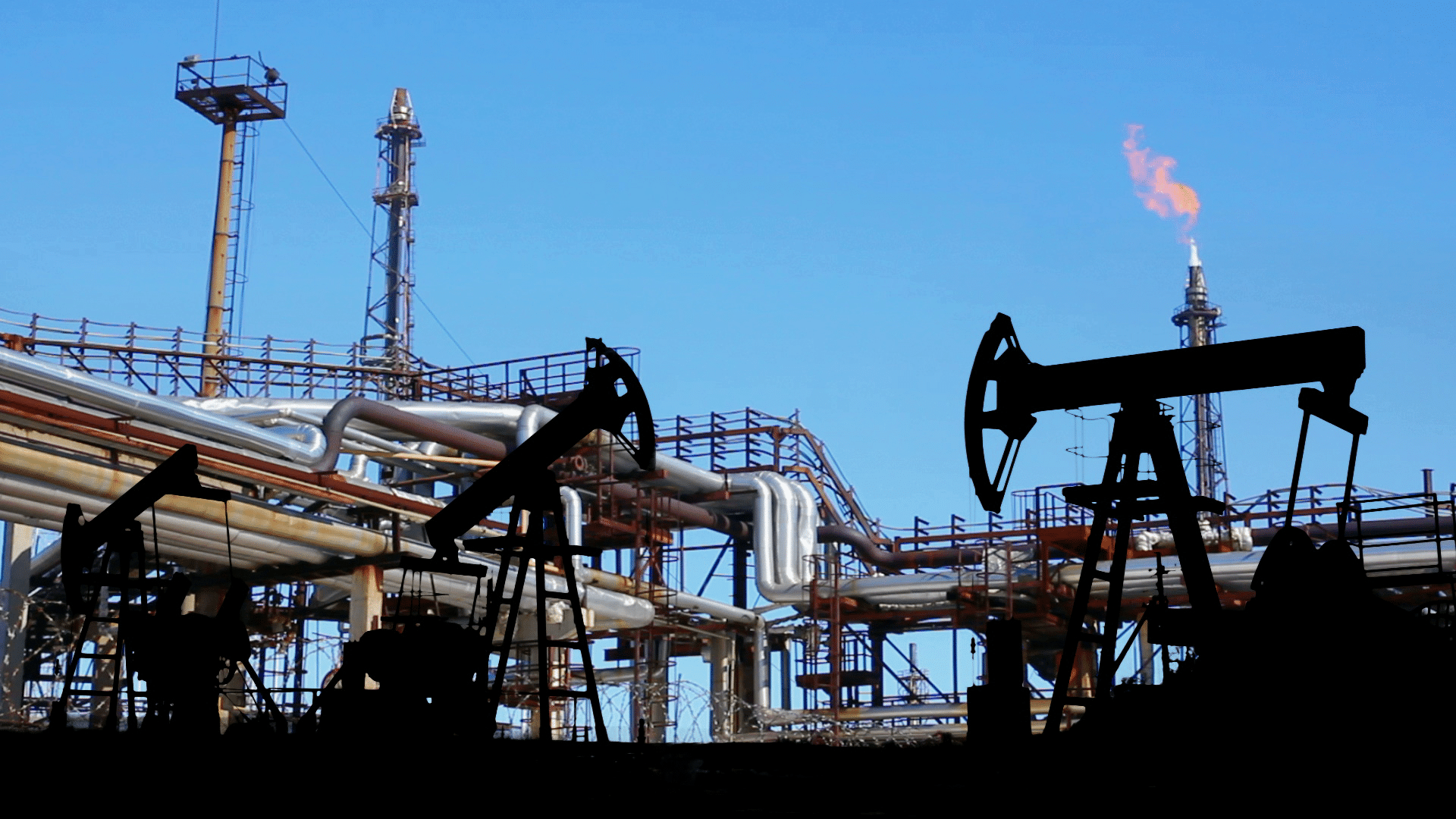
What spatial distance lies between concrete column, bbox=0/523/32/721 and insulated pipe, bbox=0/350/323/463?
14.3 feet

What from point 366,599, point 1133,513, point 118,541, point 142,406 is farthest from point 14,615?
point 1133,513

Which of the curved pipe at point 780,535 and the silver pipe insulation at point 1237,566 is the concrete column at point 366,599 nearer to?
the curved pipe at point 780,535

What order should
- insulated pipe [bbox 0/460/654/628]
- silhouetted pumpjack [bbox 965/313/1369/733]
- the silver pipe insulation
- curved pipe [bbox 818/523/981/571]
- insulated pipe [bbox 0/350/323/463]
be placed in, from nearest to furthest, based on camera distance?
1. silhouetted pumpjack [bbox 965/313/1369/733]
2. insulated pipe [bbox 0/460/654/628]
3. insulated pipe [bbox 0/350/323/463]
4. the silver pipe insulation
5. curved pipe [bbox 818/523/981/571]

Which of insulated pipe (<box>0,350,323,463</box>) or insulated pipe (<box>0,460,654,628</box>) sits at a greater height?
insulated pipe (<box>0,350,323,463</box>)

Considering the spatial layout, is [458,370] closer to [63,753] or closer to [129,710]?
[129,710]

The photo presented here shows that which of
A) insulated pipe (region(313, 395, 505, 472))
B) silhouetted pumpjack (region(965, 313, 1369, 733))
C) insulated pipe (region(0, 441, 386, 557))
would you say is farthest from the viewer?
insulated pipe (region(313, 395, 505, 472))

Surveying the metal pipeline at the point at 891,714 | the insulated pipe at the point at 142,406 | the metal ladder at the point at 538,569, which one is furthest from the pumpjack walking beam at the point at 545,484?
the metal pipeline at the point at 891,714

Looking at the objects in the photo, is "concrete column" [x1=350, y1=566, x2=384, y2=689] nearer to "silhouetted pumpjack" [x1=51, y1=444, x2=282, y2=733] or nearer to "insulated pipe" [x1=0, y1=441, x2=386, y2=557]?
"insulated pipe" [x1=0, y1=441, x2=386, y2=557]

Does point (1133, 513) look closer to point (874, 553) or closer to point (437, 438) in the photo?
point (437, 438)

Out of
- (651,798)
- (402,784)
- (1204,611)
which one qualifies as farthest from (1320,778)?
(402,784)

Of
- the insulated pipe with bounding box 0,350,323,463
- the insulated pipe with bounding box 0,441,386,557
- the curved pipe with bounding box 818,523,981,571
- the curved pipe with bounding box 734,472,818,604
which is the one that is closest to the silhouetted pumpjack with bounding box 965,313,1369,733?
the insulated pipe with bounding box 0,441,386,557

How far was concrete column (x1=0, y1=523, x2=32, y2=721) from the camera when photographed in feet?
96.1

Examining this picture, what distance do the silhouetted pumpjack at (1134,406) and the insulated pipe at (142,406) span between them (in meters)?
17.9

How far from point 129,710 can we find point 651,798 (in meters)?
8.79
